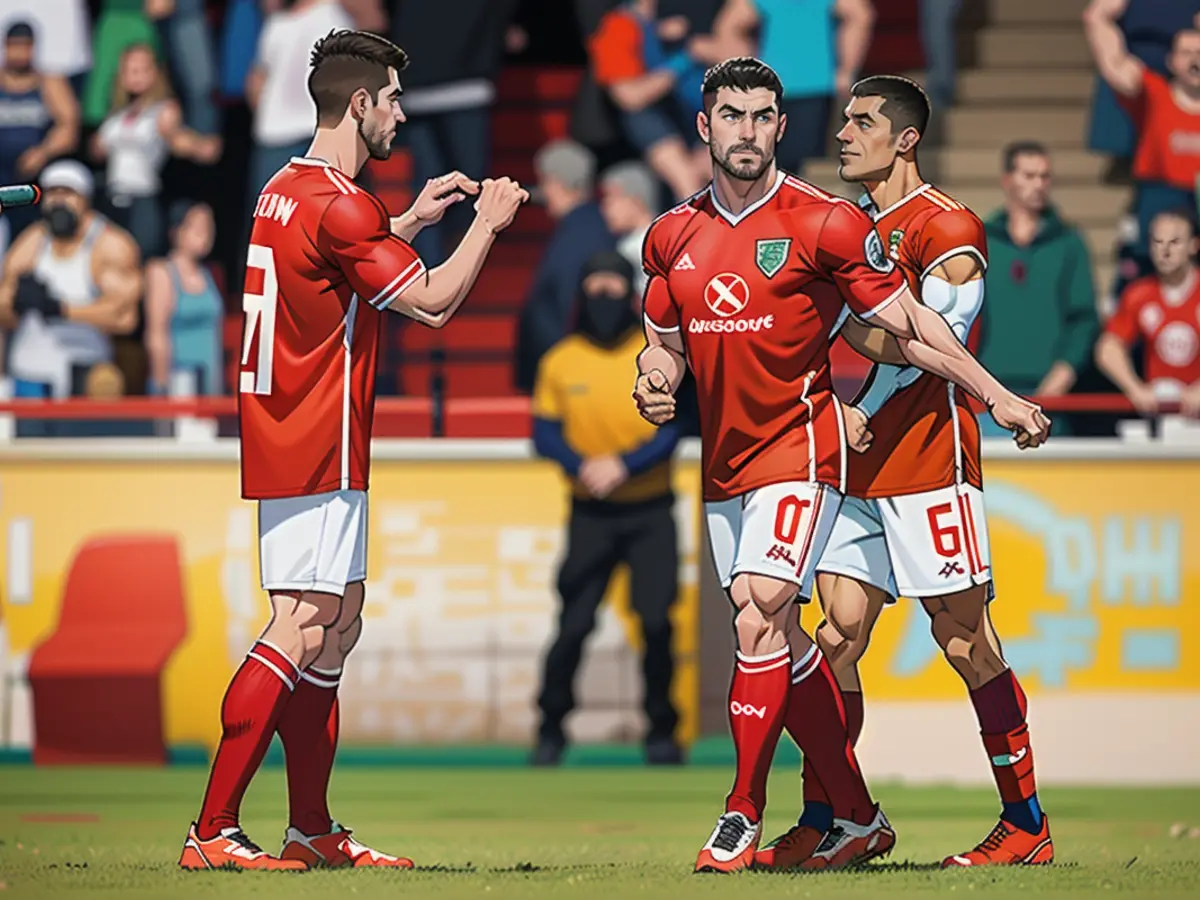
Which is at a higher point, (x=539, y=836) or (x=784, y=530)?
(x=784, y=530)

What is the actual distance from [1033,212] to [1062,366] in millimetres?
827

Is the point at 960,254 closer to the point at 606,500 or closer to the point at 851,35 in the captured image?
the point at 606,500

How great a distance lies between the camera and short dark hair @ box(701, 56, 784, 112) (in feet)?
28.6

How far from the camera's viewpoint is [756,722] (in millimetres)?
8539

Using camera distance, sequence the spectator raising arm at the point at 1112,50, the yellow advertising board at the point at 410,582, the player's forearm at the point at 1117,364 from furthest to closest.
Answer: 1. the spectator raising arm at the point at 1112,50
2. the player's forearm at the point at 1117,364
3. the yellow advertising board at the point at 410,582

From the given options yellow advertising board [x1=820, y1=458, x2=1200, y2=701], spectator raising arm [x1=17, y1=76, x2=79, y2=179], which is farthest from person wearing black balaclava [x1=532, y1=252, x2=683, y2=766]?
spectator raising arm [x1=17, y1=76, x2=79, y2=179]

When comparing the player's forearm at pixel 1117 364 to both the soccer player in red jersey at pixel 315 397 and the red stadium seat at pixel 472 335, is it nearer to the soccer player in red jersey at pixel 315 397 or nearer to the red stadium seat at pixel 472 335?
the red stadium seat at pixel 472 335

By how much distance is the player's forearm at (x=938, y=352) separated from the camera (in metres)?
8.68

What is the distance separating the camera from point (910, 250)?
9.17m

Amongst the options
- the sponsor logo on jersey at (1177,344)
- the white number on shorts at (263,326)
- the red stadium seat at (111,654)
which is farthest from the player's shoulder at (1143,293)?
the white number on shorts at (263,326)

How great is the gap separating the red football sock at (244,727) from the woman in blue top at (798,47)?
768cm

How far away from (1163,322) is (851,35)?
2818mm

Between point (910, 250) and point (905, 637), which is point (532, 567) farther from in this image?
point (910, 250)

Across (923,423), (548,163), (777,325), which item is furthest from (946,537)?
(548,163)
